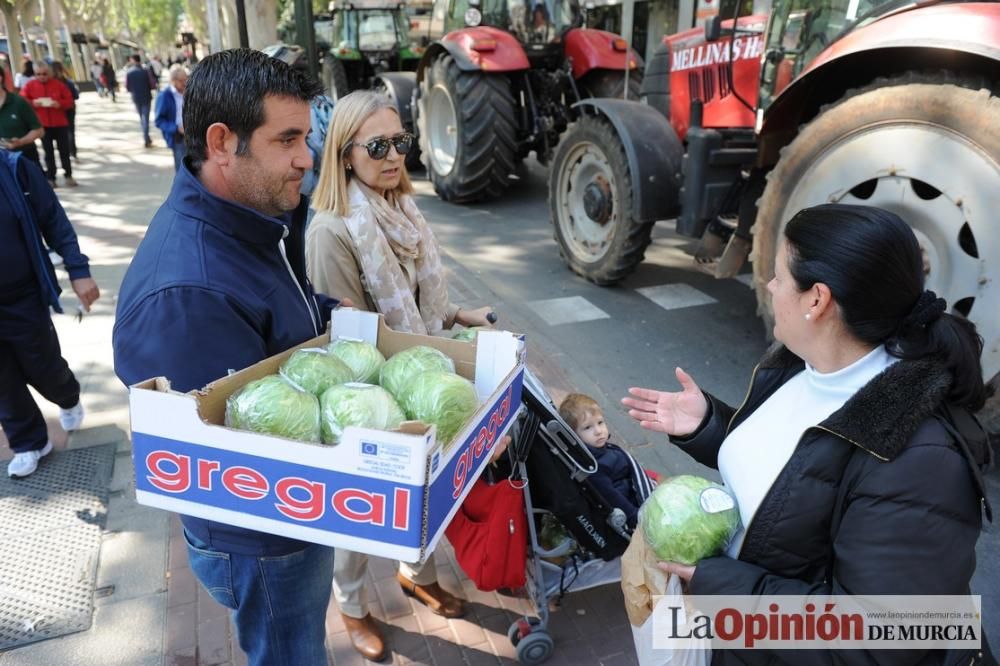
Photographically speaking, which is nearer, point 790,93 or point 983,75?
point 983,75

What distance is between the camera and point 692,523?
1.61 m

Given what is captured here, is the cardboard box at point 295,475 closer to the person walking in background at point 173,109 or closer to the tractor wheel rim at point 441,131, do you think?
the tractor wheel rim at point 441,131

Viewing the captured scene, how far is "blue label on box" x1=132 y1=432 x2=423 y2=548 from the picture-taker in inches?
51.1

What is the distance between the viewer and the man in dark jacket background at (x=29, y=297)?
3105 mm

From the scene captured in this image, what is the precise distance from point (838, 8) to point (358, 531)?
4525 millimetres

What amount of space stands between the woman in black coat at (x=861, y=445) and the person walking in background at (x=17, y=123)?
9.12 meters

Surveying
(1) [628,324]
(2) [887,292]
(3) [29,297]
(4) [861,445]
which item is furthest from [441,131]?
(4) [861,445]

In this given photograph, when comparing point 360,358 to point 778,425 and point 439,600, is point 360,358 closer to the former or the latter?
point 778,425

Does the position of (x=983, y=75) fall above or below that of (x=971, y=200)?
above

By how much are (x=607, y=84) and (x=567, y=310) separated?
437cm

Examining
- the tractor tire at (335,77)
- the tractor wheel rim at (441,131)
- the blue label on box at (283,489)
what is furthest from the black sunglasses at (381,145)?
the tractor tire at (335,77)

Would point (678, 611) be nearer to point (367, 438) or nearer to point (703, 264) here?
point (367, 438)

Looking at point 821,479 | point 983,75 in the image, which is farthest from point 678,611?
point 983,75

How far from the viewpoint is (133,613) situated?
2654 millimetres
